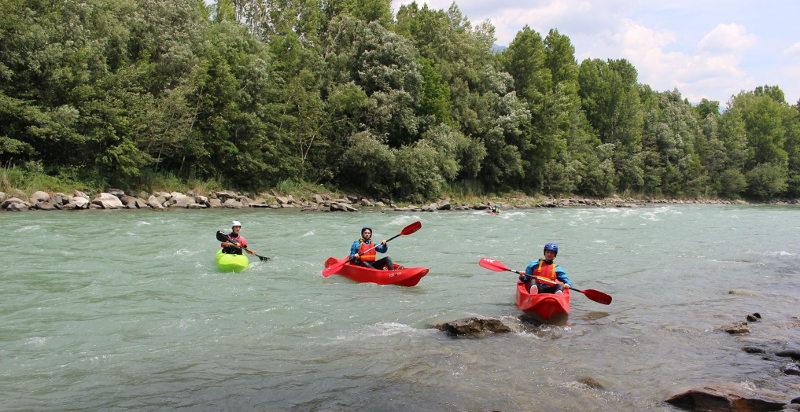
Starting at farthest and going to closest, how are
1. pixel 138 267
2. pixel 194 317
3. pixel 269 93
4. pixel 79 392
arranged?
1. pixel 269 93
2. pixel 138 267
3. pixel 194 317
4. pixel 79 392

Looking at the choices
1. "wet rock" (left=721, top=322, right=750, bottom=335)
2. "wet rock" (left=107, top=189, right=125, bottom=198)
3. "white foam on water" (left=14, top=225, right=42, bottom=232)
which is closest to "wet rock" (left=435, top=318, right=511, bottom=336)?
"wet rock" (left=721, top=322, right=750, bottom=335)

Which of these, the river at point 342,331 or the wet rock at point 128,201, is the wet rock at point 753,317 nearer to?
the river at point 342,331

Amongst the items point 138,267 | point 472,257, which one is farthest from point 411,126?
point 138,267

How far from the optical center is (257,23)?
40.2 metres

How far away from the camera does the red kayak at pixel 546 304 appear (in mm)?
7324

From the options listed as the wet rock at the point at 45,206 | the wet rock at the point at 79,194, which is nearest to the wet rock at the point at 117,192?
the wet rock at the point at 79,194

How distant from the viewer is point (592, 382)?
501 centimetres

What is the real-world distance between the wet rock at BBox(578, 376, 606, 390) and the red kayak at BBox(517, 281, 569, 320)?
2.23 m

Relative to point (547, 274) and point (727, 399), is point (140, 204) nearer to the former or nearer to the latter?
point (547, 274)

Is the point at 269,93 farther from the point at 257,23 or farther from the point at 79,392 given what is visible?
the point at 79,392

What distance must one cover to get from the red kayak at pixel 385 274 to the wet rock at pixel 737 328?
447cm

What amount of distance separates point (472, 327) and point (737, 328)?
3.36 metres

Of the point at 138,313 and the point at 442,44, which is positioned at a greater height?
the point at 442,44

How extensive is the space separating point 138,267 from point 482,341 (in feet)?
24.4
